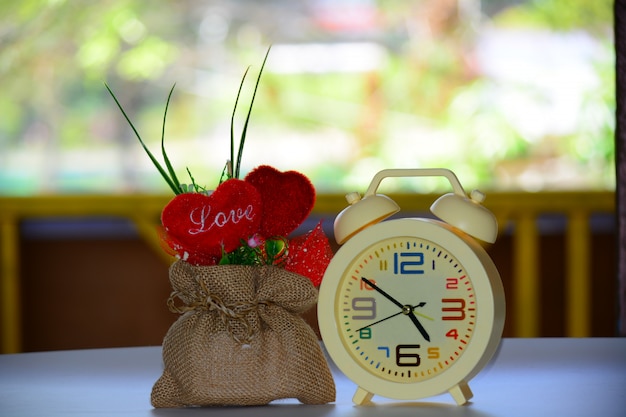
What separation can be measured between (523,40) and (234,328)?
2.80 metres

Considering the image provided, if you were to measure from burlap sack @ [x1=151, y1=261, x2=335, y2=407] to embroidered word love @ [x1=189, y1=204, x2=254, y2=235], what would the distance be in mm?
40

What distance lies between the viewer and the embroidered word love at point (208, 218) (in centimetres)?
77

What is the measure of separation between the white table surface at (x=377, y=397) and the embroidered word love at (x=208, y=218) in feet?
0.52

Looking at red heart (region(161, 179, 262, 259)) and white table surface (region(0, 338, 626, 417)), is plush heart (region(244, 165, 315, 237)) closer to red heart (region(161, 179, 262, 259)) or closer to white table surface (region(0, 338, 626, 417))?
red heart (region(161, 179, 262, 259))

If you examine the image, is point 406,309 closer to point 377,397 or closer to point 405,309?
point 405,309

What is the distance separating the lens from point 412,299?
31.5 inches

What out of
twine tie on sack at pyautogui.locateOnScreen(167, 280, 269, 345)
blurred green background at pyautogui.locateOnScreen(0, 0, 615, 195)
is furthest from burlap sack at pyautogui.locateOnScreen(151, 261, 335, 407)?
blurred green background at pyautogui.locateOnScreen(0, 0, 615, 195)

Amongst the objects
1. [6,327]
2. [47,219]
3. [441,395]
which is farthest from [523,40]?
[441,395]

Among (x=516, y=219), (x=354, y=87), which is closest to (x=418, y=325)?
(x=516, y=219)

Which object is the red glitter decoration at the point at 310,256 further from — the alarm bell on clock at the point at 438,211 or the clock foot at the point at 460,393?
the clock foot at the point at 460,393

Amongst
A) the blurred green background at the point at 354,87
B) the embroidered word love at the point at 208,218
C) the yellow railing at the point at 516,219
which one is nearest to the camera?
the embroidered word love at the point at 208,218

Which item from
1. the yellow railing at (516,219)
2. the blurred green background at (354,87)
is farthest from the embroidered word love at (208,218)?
the blurred green background at (354,87)

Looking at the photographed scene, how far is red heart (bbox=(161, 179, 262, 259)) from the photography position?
768 millimetres

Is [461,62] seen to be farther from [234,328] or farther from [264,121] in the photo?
[234,328]
